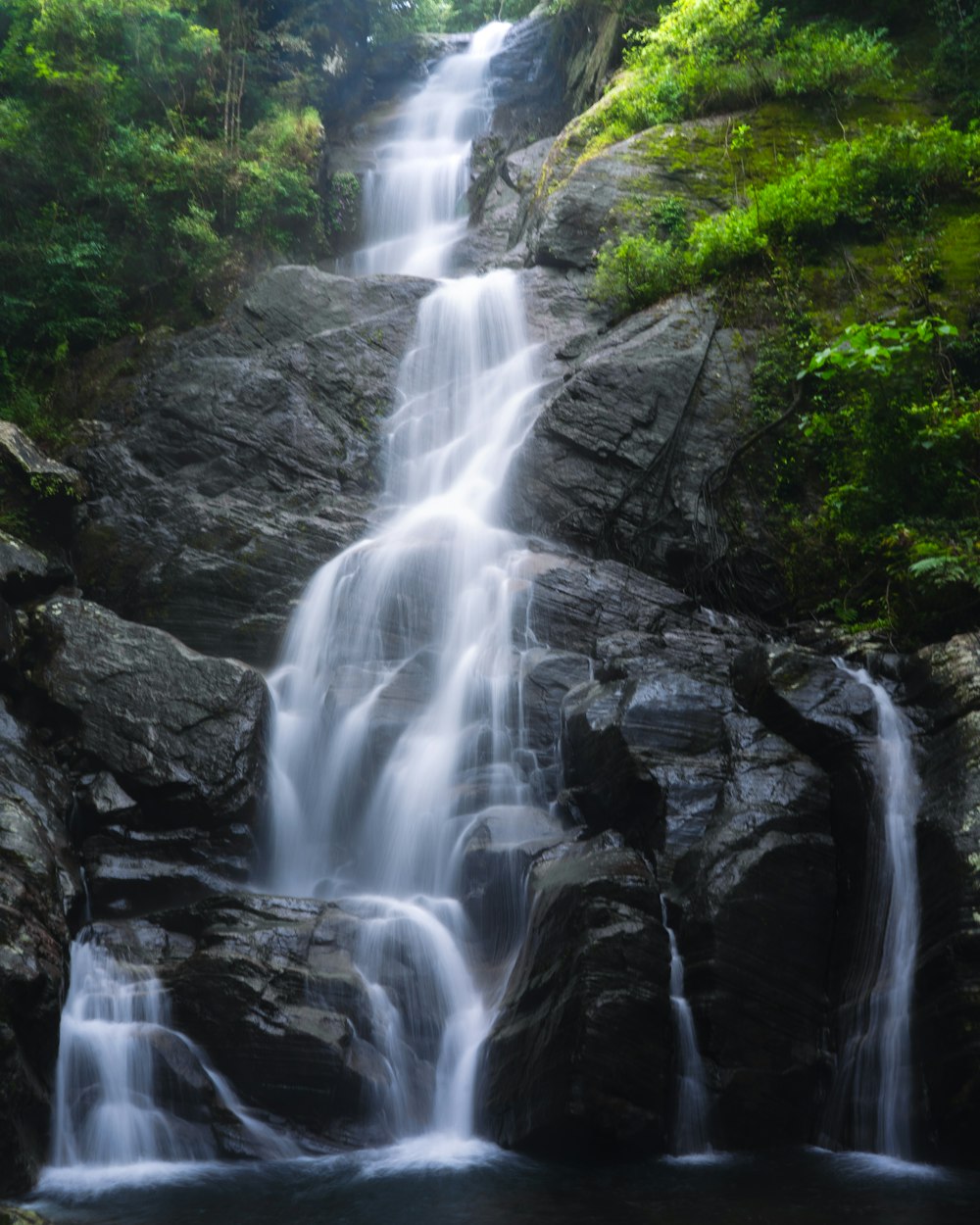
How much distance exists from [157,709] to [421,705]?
270 cm

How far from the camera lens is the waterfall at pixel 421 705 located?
7266mm

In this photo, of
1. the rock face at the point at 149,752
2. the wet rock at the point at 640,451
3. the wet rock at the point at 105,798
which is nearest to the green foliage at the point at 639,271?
the wet rock at the point at 640,451

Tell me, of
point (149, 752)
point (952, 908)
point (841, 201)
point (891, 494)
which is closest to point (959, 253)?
point (841, 201)

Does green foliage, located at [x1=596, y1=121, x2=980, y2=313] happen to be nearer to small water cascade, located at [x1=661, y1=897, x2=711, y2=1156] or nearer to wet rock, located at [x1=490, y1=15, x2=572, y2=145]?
wet rock, located at [x1=490, y1=15, x2=572, y2=145]

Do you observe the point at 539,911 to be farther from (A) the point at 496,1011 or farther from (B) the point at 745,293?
(B) the point at 745,293

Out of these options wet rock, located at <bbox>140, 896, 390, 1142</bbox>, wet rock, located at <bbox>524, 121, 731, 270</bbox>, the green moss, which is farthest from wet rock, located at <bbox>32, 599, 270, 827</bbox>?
the green moss

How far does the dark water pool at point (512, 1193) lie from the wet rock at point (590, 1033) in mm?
245

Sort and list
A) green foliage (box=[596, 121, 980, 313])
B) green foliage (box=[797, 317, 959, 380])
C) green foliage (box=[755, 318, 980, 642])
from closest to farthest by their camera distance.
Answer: green foliage (box=[755, 318, 980, 642]) → green foliage (box=[797, 317, 959, 380]) → green foliage (box=[596, 121, 980, 313])

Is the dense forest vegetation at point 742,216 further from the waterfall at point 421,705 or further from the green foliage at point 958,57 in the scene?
the waterfall at point 421,705

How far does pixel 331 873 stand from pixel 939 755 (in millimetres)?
5522

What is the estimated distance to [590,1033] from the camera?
596 cm

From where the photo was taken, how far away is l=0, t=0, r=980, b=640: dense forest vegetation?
31.7ft

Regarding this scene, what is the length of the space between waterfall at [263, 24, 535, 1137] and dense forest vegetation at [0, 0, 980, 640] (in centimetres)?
287

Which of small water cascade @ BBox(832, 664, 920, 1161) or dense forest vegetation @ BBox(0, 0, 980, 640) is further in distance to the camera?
dense forest vegetation @ BBox(0, 0, 980, 640)
